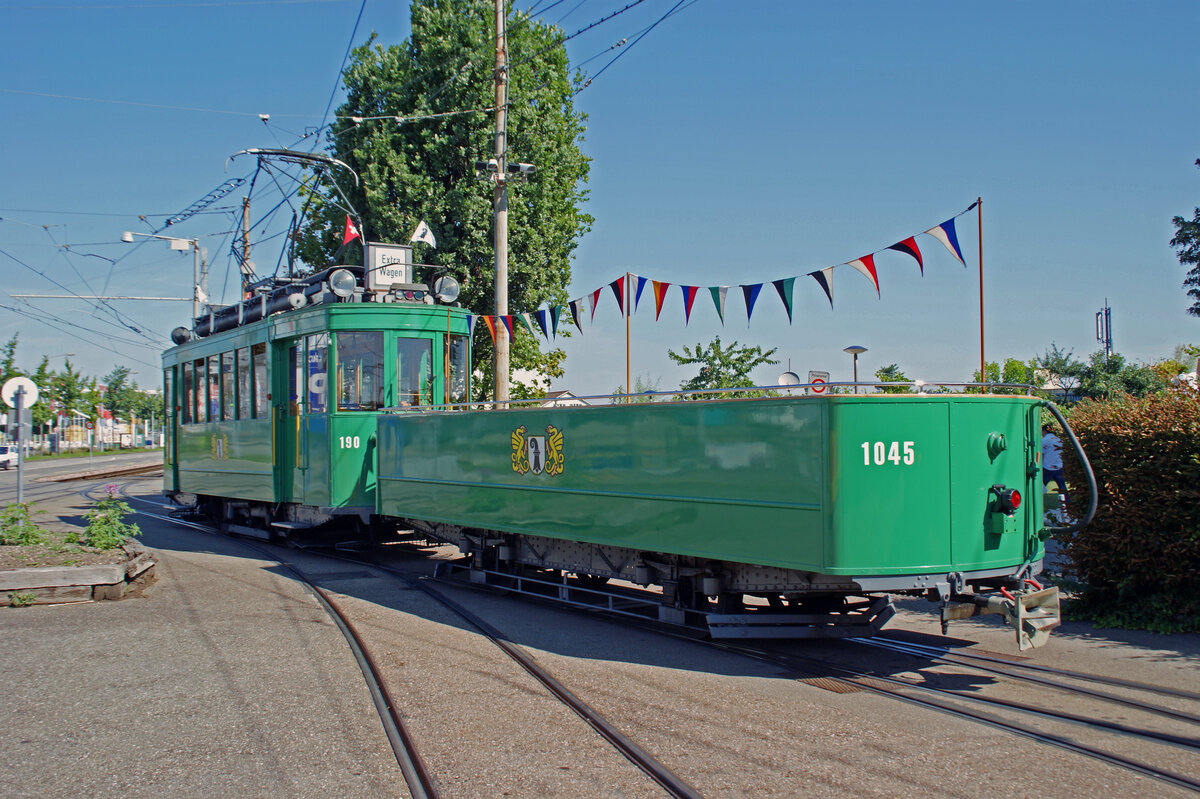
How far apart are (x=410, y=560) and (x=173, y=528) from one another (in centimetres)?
639

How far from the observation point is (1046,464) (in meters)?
11.9

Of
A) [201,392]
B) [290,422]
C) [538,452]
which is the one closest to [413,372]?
[290,422]

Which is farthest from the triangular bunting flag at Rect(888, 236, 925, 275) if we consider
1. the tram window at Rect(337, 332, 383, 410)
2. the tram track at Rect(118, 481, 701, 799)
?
the tram window at Rect(337, 332, 383, 410)

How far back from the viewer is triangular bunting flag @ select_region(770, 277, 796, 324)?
8.42 meters

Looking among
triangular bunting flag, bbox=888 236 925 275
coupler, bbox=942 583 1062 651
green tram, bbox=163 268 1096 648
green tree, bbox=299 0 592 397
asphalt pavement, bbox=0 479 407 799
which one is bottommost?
asphalt pavement, bbox=0 479 407 799

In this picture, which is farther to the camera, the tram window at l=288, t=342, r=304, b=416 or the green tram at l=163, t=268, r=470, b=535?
the tram window at l=288, t=342, r=304, b=416

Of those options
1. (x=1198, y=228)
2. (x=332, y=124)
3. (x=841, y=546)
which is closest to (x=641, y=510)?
(x=841, y=546)

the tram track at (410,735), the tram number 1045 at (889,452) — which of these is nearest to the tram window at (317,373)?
the tram track at (410,735)

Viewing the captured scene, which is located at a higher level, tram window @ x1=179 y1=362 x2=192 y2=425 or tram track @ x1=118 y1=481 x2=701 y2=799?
tram window @ x1=179 y1=362 x2=192 y2=425

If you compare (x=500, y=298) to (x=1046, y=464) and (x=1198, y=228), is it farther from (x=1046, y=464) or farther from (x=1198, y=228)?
(x=1198, y=228)

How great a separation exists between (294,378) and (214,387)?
326 centimetres

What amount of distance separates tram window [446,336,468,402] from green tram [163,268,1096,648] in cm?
2

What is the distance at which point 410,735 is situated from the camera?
199 inches

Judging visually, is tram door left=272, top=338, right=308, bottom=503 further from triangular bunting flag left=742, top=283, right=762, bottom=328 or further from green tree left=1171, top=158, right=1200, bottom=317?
green tree left=1171, top=158, right=1200, bottom=317
